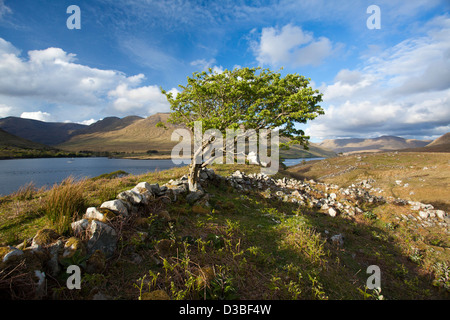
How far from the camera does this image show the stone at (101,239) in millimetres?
4578

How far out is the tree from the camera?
29.6 feet

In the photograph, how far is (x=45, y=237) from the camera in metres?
4.36

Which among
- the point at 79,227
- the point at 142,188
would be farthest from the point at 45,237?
the point at 142,188

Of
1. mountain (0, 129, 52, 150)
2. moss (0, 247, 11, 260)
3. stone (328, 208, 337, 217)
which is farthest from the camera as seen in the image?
mountain (0, 129, 52, 150)

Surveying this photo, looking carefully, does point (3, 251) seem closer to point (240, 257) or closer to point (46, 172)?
point (240, 257)

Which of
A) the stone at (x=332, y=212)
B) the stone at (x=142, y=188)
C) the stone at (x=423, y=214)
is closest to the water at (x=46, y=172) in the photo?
the stone at (x=142, y=188)

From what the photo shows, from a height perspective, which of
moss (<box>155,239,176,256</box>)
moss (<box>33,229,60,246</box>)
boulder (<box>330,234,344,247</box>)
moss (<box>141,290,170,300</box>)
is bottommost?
boulder (<box>330,234,344,247</box>)

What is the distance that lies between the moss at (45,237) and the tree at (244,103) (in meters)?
6.50

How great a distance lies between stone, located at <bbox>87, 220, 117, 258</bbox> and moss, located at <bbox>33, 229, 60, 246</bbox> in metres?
0.79

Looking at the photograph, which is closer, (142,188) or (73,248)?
(73,248)

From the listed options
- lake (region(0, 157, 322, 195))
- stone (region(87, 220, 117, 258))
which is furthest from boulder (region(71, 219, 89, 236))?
lake (region(0, 157, 322, 195))

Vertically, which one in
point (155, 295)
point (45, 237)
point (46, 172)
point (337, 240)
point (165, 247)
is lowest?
point (46, 172)

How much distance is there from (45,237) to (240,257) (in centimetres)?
498

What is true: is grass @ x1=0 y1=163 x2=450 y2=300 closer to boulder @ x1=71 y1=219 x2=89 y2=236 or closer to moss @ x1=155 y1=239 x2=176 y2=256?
moss @ x1=155 y1=239 x2=176 y2=256
